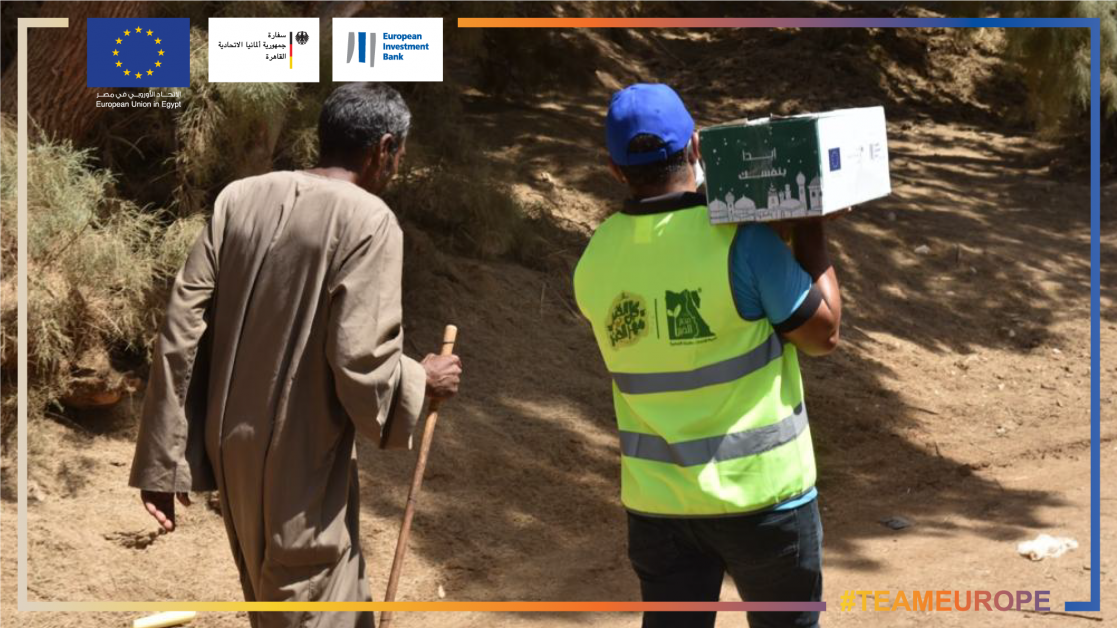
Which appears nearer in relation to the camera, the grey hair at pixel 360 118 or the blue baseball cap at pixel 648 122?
the blue baseball cap at pixel 648 122

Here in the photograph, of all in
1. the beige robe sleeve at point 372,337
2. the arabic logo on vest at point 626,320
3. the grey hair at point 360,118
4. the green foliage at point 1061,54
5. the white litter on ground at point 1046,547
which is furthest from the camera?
the green foliage at point 1061,54

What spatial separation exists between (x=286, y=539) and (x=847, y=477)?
4.24m

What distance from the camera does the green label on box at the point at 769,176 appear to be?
2555mm

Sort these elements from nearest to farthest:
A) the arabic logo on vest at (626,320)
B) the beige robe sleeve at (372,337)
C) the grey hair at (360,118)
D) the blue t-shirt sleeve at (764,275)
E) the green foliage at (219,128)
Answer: the blue t-shirt sleeve at (764,275)
the arabic logo on vest at (626,320)
the beige robe sleeve at (372,337)
the grey hair at (360,118)
the green foliage at (219,128)

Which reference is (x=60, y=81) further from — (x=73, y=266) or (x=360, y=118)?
(x=360, y=118)

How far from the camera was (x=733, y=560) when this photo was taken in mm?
2693

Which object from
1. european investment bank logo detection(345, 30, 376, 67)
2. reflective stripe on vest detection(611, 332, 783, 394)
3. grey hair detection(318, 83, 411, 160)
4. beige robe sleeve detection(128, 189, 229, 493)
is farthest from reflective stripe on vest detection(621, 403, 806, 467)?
european investment bank logo detection(345, 30, 376, 67)

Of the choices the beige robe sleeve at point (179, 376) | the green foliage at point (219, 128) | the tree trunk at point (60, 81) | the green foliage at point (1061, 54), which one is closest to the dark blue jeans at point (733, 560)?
the beige robe sleeve at point (179, 376)

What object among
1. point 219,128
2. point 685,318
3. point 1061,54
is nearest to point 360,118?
point 685,318

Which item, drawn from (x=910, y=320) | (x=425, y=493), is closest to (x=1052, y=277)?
(x=910, y=320)

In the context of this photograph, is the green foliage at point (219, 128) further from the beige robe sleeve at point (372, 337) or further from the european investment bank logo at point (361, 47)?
the beige robe sleeve at point (372, 337)

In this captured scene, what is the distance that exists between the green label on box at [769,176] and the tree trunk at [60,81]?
174 inches

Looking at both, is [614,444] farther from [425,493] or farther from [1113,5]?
[1113,5]

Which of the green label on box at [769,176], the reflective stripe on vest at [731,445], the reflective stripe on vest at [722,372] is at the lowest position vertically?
the reflective stripe on vest at [731,445]
